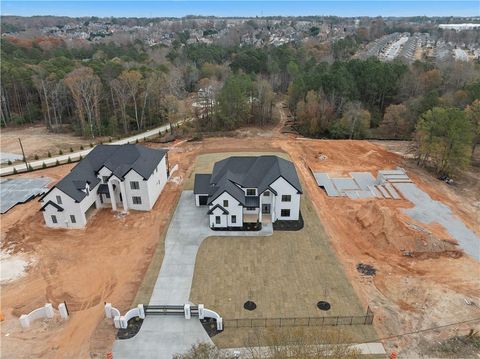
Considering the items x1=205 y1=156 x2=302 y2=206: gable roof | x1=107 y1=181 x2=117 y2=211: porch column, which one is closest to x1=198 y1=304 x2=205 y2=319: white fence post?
x1=205 y1=156 x2=302 y2=206: gable roof

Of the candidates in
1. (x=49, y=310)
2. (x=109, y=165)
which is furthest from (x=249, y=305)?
(x=109, y=165)

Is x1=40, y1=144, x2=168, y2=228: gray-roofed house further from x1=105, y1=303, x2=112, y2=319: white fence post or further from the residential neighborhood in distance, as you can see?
x1=105, y1=303, x2=112, y2=319: white fence post

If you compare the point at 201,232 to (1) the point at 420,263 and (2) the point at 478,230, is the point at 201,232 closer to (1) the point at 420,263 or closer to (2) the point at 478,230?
(1) the point at 420,263

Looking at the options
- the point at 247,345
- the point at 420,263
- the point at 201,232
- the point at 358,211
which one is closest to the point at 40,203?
the point at 201,232

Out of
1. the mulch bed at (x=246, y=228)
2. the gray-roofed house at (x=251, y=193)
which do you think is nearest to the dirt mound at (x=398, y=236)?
the gray-roofed house at (x=251, y=193)

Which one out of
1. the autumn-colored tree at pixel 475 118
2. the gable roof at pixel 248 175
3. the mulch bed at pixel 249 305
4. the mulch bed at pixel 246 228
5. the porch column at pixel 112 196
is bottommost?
the mulch bed at pixel 249 305

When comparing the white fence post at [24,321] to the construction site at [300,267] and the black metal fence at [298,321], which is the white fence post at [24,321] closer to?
the construction site at [300,267]

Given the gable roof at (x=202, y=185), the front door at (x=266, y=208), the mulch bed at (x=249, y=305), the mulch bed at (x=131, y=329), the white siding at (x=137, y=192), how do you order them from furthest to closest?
the gable roof at (x=202, y=185) < the white siding at (x=137, y=192) < the front door at (x=266, y=208) < the mulch bed at (x=249, y=305) < the mulch bed at (x=131, y=329)
